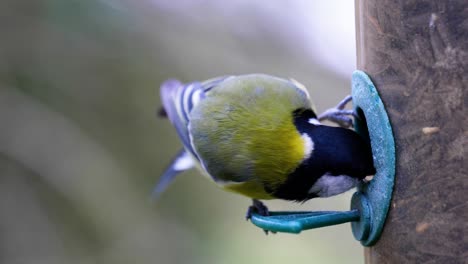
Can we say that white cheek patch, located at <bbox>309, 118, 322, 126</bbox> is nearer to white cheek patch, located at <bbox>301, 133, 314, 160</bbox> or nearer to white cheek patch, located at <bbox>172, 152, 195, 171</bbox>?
white cheek patch, located at <bbox>301, 133, 314, 160</bbox>

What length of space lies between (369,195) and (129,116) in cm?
337

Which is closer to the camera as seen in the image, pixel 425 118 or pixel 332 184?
pixel 425 118

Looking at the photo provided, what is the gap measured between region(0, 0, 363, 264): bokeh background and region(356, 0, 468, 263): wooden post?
107 inches

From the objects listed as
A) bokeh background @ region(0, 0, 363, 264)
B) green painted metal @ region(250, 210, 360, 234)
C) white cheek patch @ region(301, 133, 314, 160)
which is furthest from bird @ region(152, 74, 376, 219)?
bokeh background @ region(0, 0, 363, 264)

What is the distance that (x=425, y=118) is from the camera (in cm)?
202

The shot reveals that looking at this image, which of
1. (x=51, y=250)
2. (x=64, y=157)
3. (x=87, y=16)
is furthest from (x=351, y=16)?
(x=51, y=250)

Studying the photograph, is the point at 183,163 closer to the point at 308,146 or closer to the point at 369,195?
the point at 308,146

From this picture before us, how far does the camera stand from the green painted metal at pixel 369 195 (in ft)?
6.93

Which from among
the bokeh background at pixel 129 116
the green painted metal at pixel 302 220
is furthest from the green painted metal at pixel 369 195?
the bokeh background at pixel 129 116

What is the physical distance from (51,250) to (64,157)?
Result: 0.73 m

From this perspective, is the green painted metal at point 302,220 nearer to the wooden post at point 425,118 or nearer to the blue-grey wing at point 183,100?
the wooden post at point 425,118

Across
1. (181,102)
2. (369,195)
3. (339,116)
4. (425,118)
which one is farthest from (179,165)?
(425,118)

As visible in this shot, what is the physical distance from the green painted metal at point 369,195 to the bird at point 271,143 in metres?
0.06

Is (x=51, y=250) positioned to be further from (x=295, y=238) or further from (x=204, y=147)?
(x=204, y=147)
